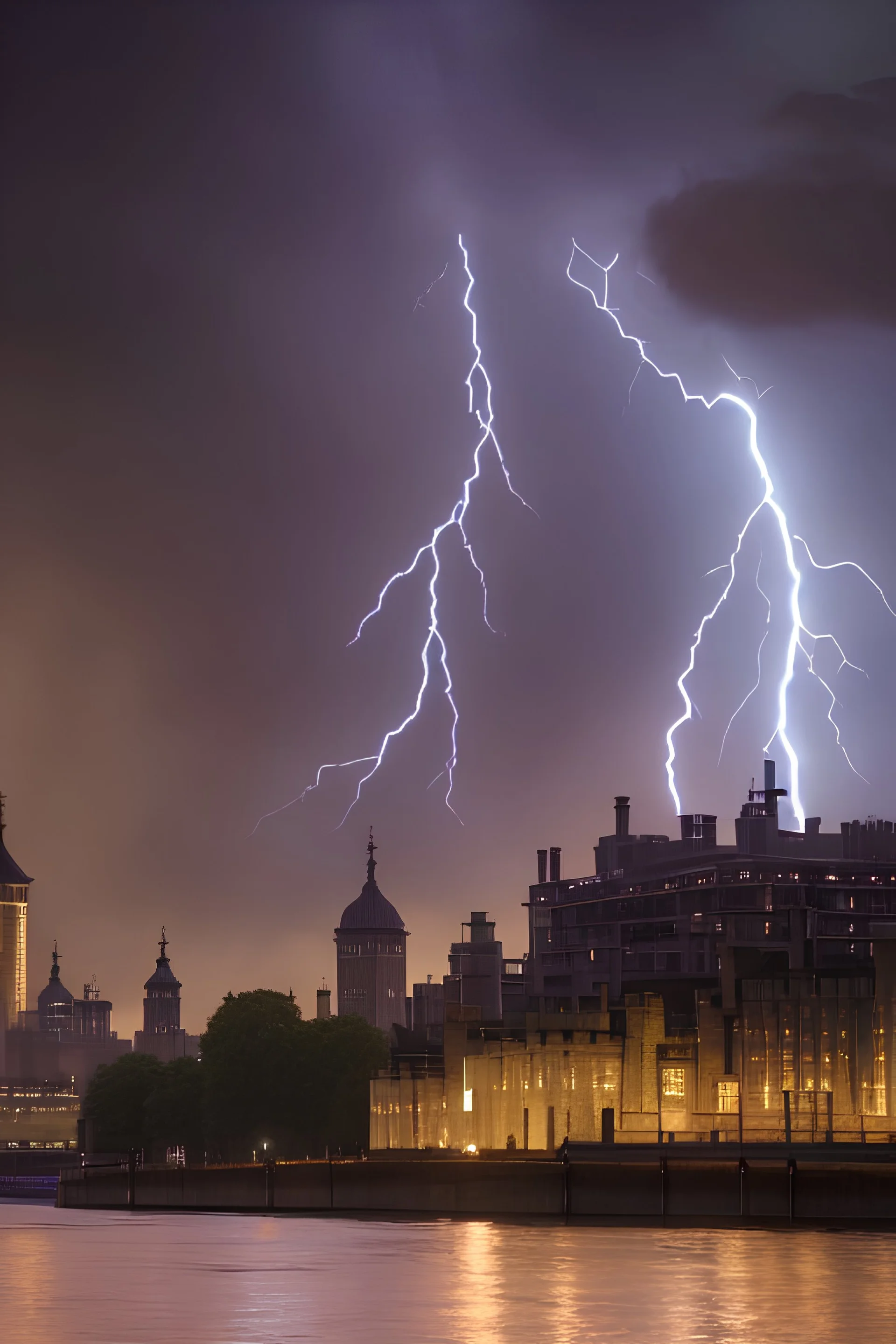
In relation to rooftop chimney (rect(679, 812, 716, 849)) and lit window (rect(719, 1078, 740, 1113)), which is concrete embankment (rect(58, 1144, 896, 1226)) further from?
rooftop chimney (rect(679, 812, 716, 849))

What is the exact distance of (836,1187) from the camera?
1956 inches

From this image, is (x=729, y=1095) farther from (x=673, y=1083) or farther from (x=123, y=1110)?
(x=123, y=1110)

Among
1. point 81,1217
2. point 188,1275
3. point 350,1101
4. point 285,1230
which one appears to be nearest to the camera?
point 188,1275

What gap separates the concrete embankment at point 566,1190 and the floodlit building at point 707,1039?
78.7 ft

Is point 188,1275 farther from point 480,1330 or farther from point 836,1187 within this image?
point 836,1187

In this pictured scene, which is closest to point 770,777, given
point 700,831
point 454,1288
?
point 700,831

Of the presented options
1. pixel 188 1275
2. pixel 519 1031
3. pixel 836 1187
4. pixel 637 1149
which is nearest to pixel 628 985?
pixel 519 1031

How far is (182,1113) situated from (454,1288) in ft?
403

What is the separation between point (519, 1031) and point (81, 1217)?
53.0 m

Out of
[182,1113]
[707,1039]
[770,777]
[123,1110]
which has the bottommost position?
[123,1110]

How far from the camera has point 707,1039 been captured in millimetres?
101812

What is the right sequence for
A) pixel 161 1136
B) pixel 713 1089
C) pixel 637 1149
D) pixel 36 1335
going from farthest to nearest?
pixel 161 1136, pixel 713 1089, pixel 637 1149, pixel 36 1335

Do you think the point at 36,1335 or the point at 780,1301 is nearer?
the point at 36,1335

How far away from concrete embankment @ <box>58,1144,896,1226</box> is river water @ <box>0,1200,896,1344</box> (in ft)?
18.5
